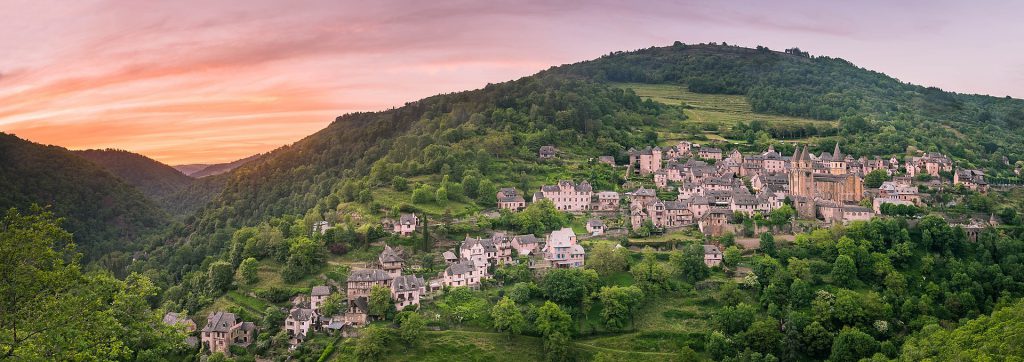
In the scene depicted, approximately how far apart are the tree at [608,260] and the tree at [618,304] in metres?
4.69

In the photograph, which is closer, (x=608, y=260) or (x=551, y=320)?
(x=551, y=320)

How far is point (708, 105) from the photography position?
133m

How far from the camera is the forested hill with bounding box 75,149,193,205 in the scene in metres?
147

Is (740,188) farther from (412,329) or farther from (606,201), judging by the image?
(412,329)

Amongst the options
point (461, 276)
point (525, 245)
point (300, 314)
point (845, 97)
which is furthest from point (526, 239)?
point (845, 97)

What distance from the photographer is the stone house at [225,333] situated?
181ft

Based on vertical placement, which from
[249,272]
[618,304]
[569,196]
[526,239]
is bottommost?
[618,304]

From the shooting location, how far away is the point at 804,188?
76562 mm

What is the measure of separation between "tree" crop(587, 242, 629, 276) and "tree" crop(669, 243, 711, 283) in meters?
4.37

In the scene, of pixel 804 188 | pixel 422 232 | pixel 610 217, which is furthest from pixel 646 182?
pixel 422 232

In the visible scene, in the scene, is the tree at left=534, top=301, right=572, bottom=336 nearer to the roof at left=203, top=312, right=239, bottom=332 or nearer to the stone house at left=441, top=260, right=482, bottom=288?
the stone house at left=441, top=260, right=482, bottom=288

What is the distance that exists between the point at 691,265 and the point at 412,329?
2492 centimetres

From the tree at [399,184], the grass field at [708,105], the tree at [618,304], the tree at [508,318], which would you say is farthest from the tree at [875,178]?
the tree at [399,184]

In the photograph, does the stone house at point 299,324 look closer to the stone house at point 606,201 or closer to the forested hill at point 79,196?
the stone house at point 606,201
